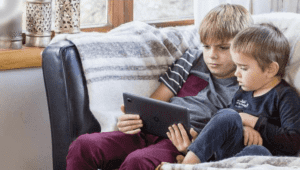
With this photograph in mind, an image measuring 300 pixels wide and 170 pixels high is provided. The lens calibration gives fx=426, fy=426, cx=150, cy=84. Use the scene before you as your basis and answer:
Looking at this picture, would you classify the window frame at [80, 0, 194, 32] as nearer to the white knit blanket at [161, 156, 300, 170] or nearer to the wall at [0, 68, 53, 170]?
the wall at [0, 68, 53, 170]

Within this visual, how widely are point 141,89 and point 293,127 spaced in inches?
23.0

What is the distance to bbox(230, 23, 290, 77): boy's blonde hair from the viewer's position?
1.32m

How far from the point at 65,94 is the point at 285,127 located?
0.72 metres

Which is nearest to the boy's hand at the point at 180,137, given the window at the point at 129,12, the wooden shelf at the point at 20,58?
the wooden shelf at the point at 20,58

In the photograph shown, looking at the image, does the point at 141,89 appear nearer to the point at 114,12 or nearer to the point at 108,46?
the point at 108,46

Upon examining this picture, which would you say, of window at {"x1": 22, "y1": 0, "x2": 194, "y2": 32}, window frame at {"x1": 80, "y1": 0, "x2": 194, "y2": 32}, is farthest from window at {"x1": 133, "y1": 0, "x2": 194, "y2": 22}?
window frame at {"x1": 80, "y1": 0, "x2": 194, "y2": 32}

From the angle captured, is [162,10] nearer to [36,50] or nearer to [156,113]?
[36,50]

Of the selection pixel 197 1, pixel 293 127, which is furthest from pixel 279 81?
pixel 197 1

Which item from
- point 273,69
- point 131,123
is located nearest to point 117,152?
point 131,123

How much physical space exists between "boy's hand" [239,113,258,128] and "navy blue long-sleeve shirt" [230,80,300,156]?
0.6 inches

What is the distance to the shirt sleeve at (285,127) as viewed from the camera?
1.25 metres

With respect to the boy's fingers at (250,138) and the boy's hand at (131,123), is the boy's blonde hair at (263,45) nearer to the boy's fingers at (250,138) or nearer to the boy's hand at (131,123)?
the boy's fingers at (250,138)

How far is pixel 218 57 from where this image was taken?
1466mm

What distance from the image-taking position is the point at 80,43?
59.2 inches
